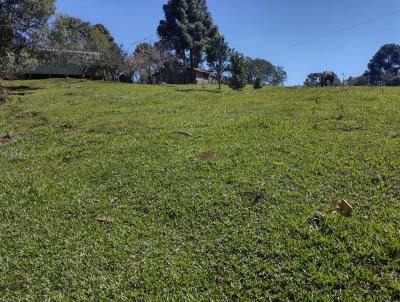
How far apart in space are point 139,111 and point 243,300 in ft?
38.4

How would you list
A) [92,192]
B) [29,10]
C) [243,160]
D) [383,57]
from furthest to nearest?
[383,57], [29,10], [243,160], [92,192]

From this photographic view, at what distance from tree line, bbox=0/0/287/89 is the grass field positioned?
59.2 feet

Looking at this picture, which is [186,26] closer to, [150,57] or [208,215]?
[150,57]

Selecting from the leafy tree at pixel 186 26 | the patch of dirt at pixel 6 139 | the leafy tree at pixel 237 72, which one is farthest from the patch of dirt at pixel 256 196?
the leafy tree at pixel 186 26

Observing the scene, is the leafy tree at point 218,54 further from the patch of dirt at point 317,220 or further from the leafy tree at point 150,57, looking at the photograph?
the patch of dirt at point 317,220

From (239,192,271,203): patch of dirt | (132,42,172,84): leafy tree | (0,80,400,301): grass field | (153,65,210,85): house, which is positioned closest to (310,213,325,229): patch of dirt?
(0,80,400,301): grass field

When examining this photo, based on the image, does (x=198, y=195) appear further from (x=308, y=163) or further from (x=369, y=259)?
(x=369, y=259)

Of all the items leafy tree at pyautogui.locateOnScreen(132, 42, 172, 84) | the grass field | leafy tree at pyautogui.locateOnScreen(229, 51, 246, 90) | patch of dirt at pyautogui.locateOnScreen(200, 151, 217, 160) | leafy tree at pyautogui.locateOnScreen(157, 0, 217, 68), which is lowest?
the grass field

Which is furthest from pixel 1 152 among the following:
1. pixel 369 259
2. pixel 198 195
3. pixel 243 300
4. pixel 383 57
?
pixel 383 57

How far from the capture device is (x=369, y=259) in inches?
163

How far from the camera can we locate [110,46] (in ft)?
167

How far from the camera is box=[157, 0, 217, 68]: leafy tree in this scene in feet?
164

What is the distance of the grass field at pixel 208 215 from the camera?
412 cm

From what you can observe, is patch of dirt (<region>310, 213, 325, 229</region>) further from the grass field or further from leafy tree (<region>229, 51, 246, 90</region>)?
leafy tree (<region>229, 51, 246, 90</region>)
